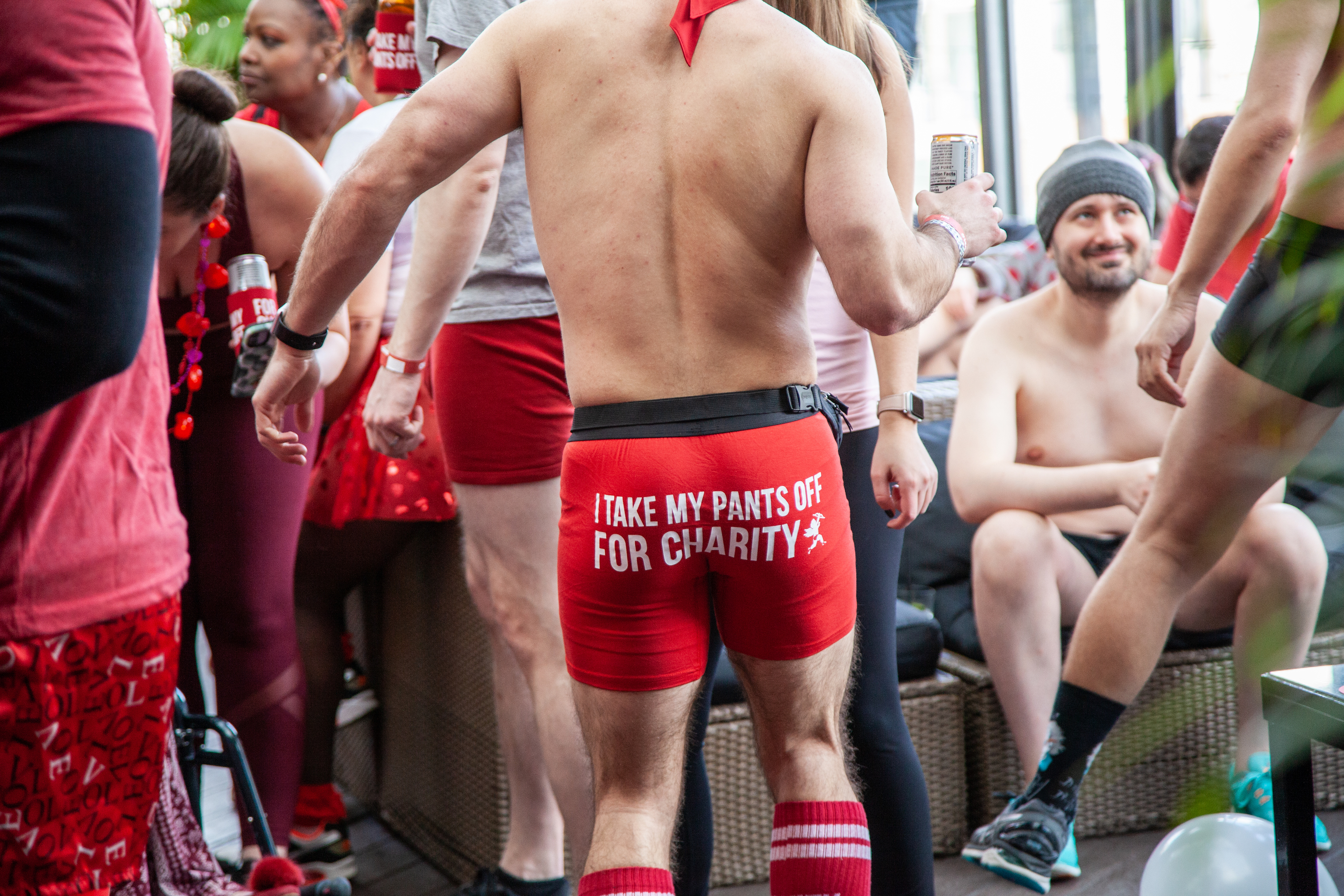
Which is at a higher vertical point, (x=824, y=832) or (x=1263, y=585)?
(x=824, y=832)

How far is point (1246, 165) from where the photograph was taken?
5.56 feet

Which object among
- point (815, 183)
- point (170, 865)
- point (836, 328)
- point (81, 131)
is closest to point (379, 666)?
point (170, 865)

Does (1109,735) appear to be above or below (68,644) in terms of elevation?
below

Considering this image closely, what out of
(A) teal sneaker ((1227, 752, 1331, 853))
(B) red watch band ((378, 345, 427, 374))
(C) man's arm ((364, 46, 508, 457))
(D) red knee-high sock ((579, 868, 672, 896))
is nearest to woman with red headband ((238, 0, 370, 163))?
(C) man's arm ((364, 46, 508, 457))

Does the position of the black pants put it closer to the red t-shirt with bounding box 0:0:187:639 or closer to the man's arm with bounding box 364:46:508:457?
the red t-shirt with bounding box 0:0:187:639

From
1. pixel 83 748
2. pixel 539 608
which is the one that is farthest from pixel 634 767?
pixel 539 608

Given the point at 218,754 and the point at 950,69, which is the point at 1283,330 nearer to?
the point at 218,754

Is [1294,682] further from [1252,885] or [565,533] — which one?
[565,533]

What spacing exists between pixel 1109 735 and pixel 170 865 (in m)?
1.75

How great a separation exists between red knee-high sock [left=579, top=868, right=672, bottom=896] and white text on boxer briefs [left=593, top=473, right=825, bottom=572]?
0.98 ft

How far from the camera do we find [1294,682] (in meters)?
1.33

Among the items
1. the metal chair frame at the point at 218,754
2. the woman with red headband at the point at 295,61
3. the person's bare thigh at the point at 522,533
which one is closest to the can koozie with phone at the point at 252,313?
the person's bare thigh at the point at 522,533

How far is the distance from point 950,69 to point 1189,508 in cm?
464

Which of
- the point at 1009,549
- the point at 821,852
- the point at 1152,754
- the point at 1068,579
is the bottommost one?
the point at 1152,754
